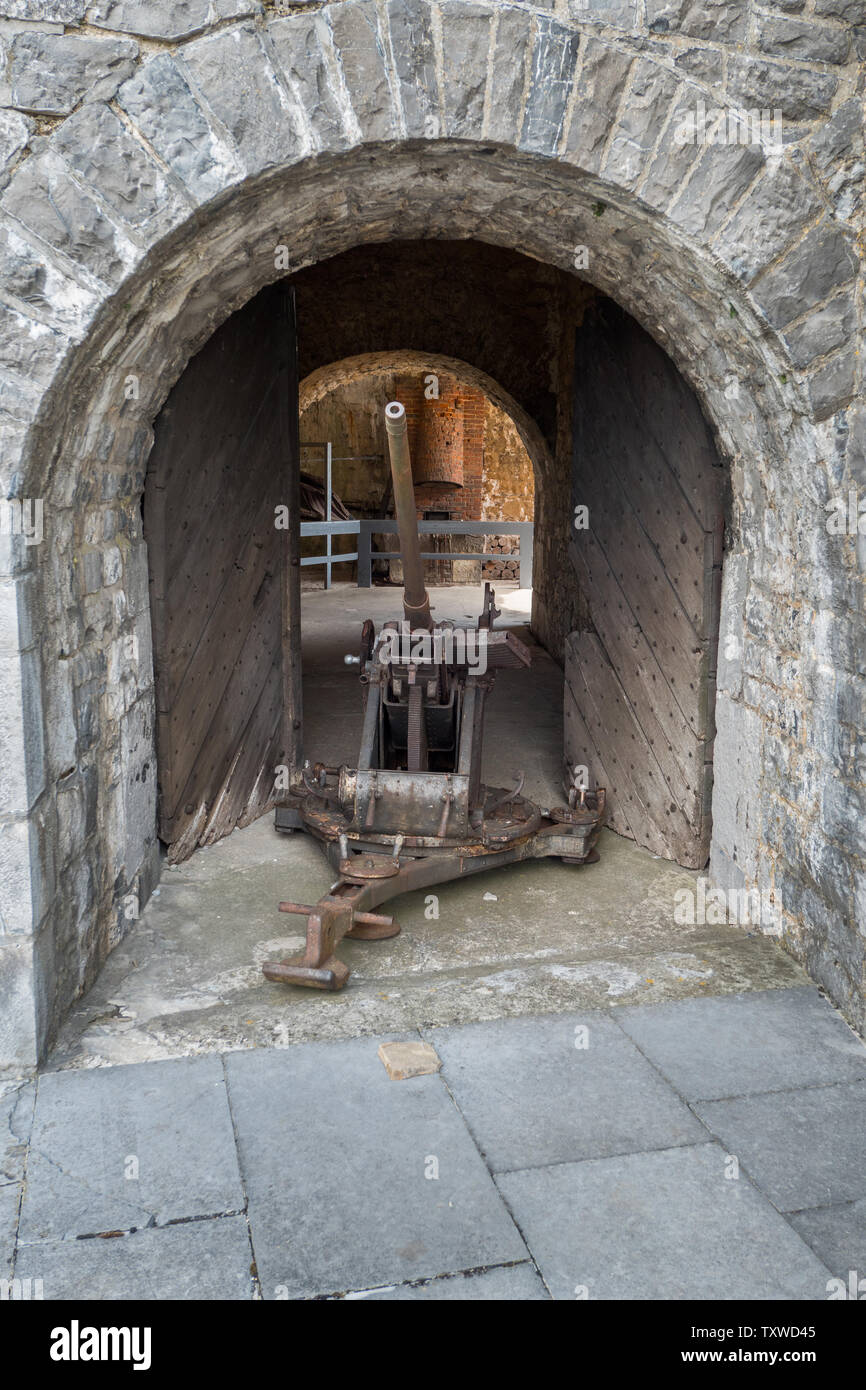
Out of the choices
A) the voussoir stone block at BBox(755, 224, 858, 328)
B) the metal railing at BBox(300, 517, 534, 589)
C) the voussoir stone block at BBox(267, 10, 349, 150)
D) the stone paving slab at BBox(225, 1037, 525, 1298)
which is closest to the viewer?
the stone paving slab at BBox(225, 1037, 525, 1298)

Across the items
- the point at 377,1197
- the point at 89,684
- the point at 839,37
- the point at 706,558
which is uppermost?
the point at 839,37

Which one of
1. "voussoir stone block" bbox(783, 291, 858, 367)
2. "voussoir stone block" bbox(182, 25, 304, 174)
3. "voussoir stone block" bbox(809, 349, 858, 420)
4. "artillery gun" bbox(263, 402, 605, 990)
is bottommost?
"artillery gun" bbox(263, 402, 605, 990)

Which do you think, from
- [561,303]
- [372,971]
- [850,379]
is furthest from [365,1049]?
[561,303]

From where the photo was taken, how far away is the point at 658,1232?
2.52 metres

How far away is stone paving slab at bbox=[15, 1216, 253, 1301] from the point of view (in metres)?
2.34

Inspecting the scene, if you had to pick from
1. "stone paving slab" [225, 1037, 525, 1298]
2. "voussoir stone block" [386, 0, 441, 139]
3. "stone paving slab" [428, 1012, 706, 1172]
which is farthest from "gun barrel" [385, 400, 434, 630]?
Result: "stone paving slab" [225, 1037, 525, 1298]

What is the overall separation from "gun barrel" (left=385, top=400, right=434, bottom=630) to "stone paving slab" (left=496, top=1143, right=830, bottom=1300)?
8.09 ft

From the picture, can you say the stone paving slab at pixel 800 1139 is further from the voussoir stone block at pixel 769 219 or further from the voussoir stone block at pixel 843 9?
the voussoir stone block at pixel 843 9

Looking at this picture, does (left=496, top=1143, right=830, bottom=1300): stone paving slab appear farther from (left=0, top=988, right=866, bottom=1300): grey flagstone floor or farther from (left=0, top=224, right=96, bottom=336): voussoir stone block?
(left=0, top=224, right=96, bottom=336): voussoir stone block

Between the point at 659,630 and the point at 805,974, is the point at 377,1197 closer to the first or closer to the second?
the point at 805,974

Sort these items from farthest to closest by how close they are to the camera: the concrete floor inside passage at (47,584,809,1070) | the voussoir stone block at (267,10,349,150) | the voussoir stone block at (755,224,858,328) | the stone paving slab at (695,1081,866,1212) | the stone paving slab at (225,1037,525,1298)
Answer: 1. the concrete floor inside passage at (47,584,809,1070)
2. the voussoir stone block at (755,224,858,328)
3. the voussoir stone block at (267,10,349,150)
4. the stone paving slab at (695,1081,866,1212)
5. the stone paving slab at (225,1037,525,1298)

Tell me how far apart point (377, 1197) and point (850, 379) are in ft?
8.75

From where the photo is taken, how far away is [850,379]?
10.9ft

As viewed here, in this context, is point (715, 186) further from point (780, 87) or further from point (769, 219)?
point (780, 87)
